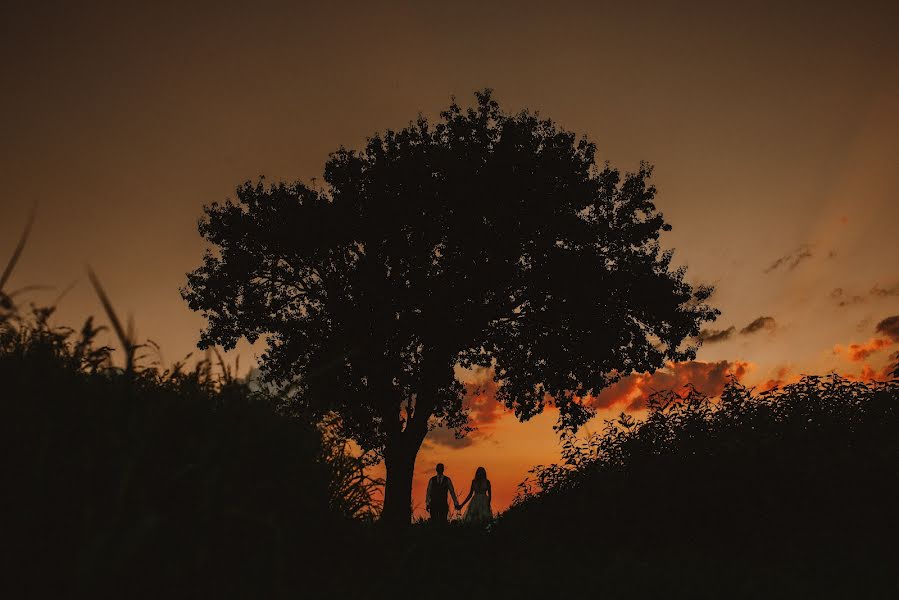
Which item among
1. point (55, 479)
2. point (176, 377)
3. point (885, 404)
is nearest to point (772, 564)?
point (885, 404)

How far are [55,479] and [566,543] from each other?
34.6 feet

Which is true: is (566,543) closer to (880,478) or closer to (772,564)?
(772,564)

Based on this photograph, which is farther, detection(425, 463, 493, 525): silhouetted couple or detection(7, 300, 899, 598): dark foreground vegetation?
detection(425, 463, 493, 525): silhouetted couple

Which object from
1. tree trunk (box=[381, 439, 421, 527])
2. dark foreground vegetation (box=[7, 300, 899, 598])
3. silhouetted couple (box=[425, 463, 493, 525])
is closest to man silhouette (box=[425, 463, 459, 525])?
silhouetted couple (box=[425, 463, 493, 525])

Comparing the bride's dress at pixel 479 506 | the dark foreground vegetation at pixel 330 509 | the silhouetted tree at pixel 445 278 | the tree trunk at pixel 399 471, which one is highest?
the silhouetted tree at pixel 445 278

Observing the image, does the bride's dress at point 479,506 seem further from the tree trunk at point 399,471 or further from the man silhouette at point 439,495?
the tree trunk at point 399,471

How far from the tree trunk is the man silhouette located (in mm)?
4206

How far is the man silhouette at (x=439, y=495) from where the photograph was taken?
17.3m

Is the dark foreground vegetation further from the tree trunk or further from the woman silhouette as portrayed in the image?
the tree trunk

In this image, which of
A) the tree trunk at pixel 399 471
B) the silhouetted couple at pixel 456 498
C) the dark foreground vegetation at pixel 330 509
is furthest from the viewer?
the tree trunk at pixel 399 471

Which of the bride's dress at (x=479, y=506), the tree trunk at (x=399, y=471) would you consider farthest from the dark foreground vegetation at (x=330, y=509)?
the tree trunk at (x=399, y=471)

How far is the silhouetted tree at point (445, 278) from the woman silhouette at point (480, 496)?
3585mm

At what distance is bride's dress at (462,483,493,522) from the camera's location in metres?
17.3

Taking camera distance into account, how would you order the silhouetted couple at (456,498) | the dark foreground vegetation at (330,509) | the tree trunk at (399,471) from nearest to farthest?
the dark foreground vegetation at (330,509) < the silhouetted couple at (456,498) < the tree trunk at (399,471)
